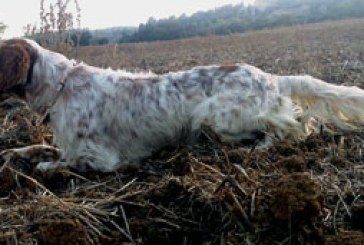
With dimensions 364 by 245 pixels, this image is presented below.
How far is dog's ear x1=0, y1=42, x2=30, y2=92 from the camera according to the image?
4.32 m

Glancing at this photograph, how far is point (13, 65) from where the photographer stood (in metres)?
4.35

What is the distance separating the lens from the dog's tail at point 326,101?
482 centimetres

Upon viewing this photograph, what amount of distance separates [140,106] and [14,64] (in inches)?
41.6

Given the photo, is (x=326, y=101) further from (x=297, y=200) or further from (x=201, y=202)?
(x=297, y=200)

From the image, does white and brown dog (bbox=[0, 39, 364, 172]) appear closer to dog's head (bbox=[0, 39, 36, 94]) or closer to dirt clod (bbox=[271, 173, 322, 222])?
dog's head (bbox=[0, 39, 36, 94])

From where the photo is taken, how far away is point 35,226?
2.84 metres

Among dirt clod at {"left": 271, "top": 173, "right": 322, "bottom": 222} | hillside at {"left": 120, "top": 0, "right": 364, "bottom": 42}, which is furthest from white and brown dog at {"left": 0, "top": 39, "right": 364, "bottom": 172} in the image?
hillside at {"left": 120, "top": 0, "right": 364, "bottom": 42}

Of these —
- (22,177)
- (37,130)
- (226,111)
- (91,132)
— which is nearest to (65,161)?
(91,132)

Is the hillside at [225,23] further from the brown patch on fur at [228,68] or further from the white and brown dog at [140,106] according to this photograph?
the white and brown dog at [140,106]

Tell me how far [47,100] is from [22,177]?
904 mm

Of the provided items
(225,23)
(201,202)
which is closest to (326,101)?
(201,202)

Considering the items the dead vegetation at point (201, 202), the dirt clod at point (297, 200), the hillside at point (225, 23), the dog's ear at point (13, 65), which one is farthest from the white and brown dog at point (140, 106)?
the hillside at point (225, 23)

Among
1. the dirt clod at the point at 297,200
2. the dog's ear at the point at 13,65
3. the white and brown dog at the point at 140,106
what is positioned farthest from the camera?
the white and brown dog at the point at 140,106

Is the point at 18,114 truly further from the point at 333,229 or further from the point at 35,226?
the point at 333,229
